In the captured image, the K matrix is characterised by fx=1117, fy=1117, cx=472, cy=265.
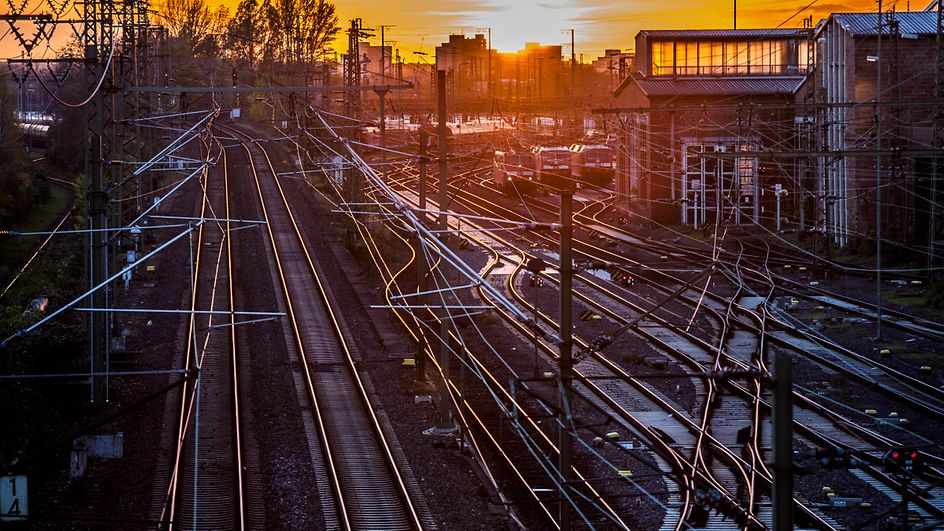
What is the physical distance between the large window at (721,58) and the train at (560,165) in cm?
447

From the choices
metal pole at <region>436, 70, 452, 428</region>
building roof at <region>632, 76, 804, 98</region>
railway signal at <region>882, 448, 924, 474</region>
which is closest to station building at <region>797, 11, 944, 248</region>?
building roof at <region>632, 76, 804, 98</region>

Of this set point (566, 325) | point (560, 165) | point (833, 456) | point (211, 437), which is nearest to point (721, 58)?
point (560, 165)

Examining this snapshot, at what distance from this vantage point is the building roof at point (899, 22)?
2630 cm

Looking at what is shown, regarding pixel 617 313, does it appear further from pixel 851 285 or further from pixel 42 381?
pixel 42 381

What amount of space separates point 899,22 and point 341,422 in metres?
19.2

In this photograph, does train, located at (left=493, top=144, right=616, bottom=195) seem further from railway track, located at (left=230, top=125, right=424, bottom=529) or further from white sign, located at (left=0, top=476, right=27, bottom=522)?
white sign, located at (left=0, top=476, right=27, bottom=522)

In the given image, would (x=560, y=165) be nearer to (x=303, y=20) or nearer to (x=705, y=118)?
(x=705, y=118)

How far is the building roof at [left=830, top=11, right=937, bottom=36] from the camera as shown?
26297 mm

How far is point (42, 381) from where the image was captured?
13844 millimetres

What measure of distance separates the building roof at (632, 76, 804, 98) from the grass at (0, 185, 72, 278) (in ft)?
56.1

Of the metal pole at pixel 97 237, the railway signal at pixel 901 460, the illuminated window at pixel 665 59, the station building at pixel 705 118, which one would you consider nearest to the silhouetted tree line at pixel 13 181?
the metal pole at pixel 97 237

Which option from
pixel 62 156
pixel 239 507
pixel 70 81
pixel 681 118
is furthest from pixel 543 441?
pixel 62 156

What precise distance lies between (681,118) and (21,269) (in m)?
17.5

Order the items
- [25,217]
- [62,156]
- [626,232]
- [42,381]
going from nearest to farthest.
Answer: [42,381], [626,232], [25,217], [62,156]
